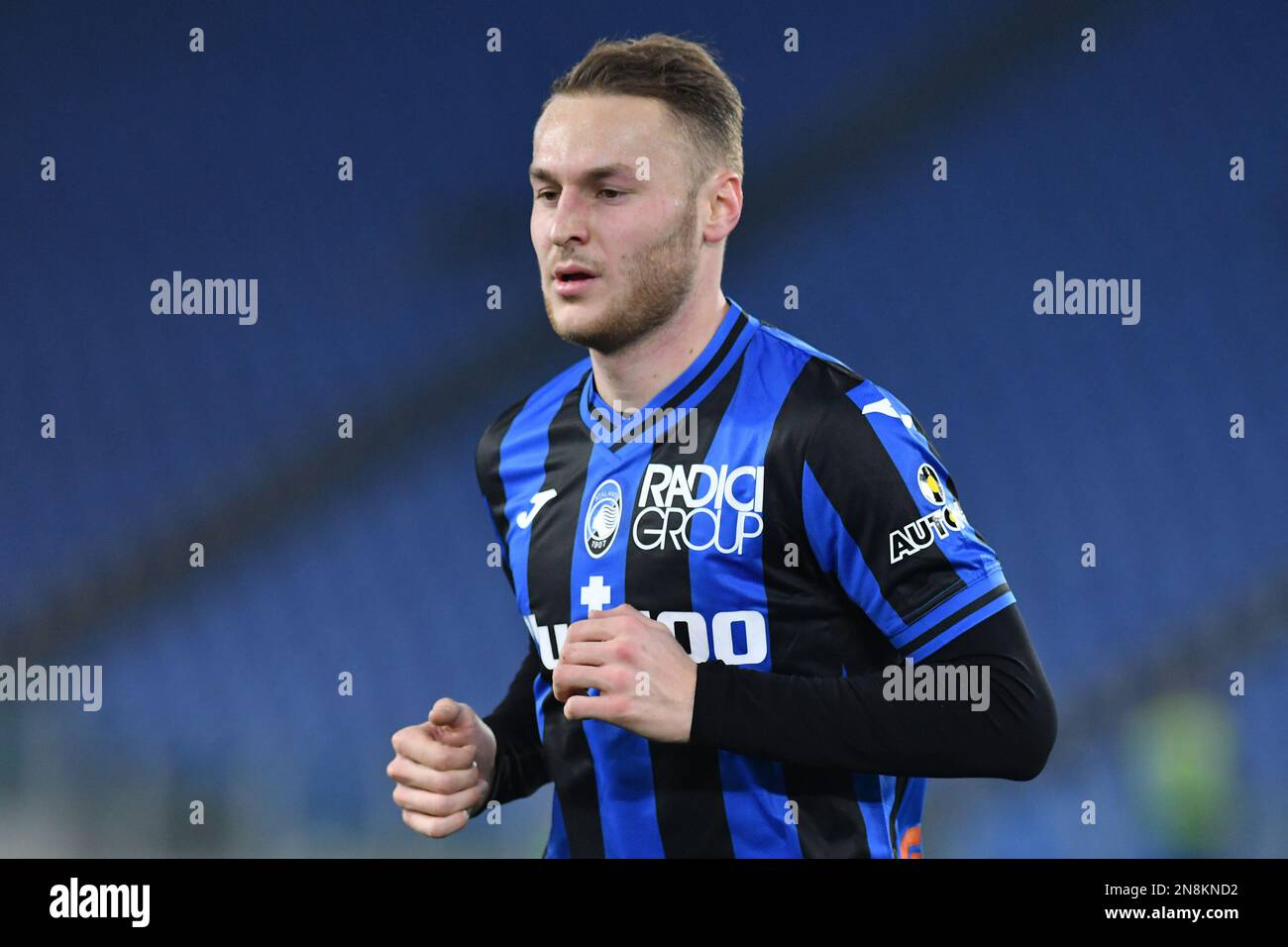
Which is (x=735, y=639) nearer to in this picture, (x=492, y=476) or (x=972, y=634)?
(x=972, y=634)

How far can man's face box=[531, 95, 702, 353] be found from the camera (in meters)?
1.85

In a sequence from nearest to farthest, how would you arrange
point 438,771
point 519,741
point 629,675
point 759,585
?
point 629,675 < point 759,585 < point 438,771 < point 519,741

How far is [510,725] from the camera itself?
209 cm

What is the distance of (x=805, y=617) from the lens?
175 cm

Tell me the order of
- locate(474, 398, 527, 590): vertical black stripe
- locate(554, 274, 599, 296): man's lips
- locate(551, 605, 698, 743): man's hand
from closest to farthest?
1. locate(551, 605, 698, 743): man's hand
2. locate(554, 274, 599, 296): man's lips
3. locate(474, 398, 527, 590): vertical black stripe

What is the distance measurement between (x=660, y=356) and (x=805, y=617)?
Result: 472mm

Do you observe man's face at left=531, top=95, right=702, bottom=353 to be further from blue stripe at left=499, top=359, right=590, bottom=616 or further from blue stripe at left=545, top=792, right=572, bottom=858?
blue stripe at left=545, top=792, right=572, bottom=858

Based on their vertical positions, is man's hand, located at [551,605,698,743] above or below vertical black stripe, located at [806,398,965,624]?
below

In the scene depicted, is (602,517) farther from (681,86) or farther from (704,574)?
(681,86)

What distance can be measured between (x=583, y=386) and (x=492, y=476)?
0.78ft

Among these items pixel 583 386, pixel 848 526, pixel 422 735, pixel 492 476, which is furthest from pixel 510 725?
pixel 848 526

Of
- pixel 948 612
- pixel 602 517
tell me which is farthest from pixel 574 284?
pixel 948 612
